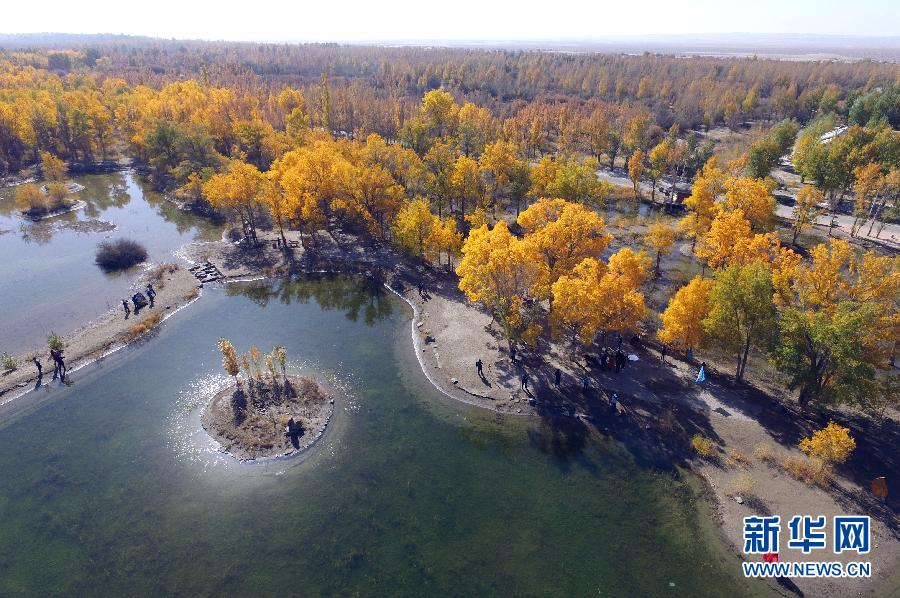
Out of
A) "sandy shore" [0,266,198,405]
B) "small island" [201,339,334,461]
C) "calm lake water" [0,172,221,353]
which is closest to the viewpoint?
"small island" [201,339,334,461]

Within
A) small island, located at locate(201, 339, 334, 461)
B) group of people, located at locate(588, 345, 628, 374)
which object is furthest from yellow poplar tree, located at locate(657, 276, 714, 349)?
small island, located at locate(201, 339, 334, 461)

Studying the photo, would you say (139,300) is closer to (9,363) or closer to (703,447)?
(9,363)

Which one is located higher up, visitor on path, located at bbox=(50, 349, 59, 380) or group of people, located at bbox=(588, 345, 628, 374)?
group of people, located at bbox=(588, 345, 628, 374)

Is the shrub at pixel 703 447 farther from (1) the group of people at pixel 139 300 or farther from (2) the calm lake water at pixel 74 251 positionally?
(2) the calm lake water at pixel 74 251

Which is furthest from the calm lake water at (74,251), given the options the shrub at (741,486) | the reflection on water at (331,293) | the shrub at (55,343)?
the shrub at (741,486)

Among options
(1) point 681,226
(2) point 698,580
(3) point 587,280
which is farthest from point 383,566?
(1) point 681,226

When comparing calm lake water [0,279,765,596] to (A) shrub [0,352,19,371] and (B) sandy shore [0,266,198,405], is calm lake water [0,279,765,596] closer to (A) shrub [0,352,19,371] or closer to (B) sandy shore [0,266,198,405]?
(B) sandy shore [0,266,198,405]

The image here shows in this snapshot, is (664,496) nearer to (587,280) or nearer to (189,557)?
(587,280)

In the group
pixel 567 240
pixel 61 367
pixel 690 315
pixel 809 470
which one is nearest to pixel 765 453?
pixel 809 470
